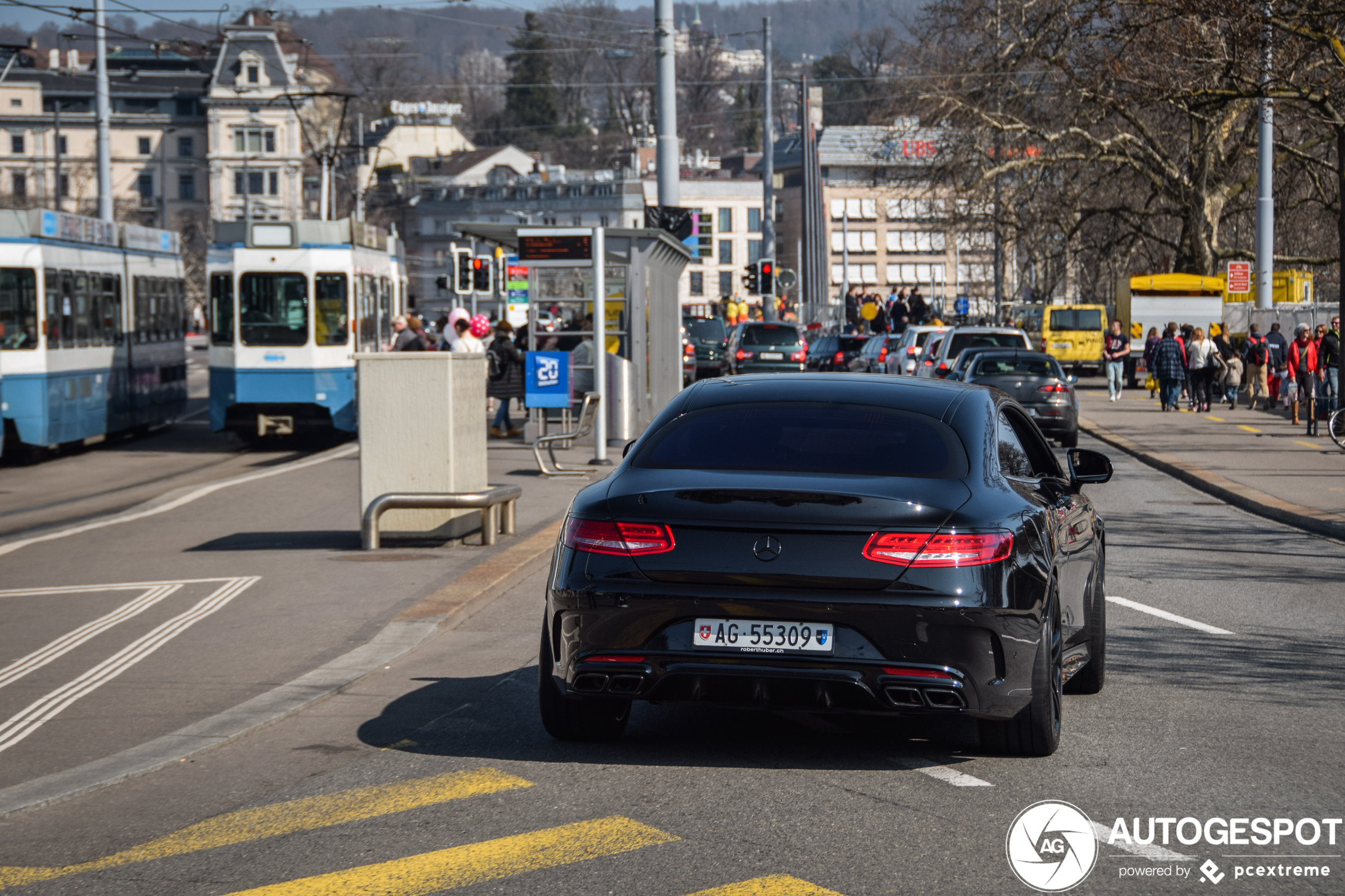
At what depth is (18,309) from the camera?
22750 mm

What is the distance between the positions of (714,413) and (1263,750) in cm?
246

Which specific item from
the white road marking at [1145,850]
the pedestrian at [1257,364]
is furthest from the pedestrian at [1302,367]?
the white road marking at [1145,850]

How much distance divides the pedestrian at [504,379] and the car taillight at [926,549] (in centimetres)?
1966

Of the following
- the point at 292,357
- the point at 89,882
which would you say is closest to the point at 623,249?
the point at 292,357

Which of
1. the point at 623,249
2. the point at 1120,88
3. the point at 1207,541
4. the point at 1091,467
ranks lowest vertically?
the point at 1207,541

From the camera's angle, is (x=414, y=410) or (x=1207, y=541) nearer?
(x=414, y=410)

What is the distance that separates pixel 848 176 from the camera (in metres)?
142

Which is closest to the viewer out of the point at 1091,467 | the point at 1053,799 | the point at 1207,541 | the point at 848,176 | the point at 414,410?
the point at 1053,799

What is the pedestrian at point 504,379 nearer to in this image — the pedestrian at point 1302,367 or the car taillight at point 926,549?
the pedestrian at point 1302,367

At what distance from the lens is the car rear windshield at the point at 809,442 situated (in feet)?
20.4

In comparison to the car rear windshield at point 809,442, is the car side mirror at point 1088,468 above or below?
below

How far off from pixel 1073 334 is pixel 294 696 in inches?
1831

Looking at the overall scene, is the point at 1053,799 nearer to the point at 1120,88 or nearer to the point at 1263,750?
the point at 1263,750

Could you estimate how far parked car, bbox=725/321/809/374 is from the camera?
4369cm
